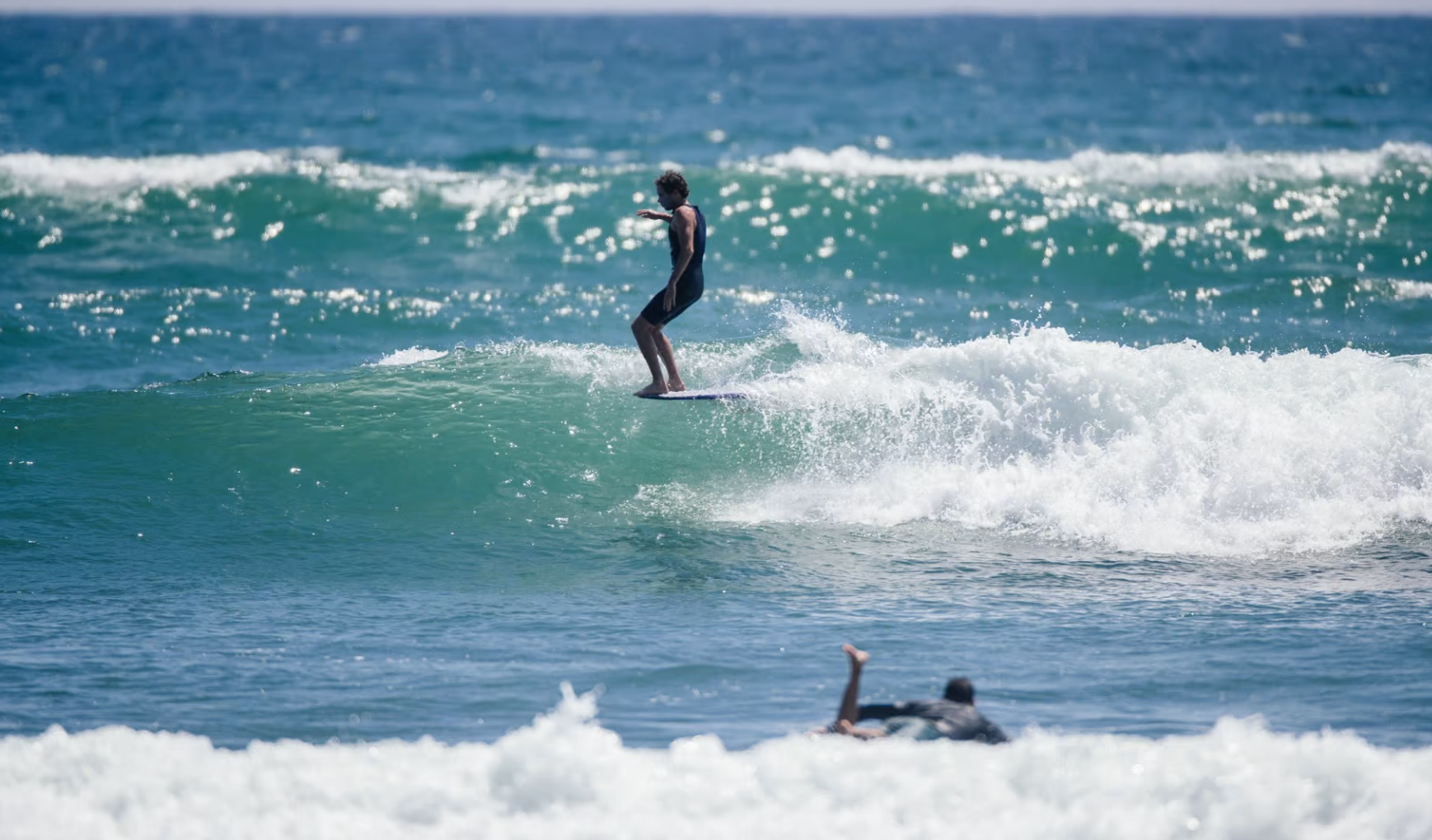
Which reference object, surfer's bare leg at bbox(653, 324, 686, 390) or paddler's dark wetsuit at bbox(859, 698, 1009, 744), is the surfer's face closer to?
surfer's bare leg at bbox(653, 324, 686, 390)

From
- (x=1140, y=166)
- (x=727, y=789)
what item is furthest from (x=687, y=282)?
(x=1140, y=166)

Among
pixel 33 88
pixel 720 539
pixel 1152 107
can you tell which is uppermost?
pixel 33 88

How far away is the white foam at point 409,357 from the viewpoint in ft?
45.4

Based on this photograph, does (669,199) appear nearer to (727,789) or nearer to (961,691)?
(961,691)

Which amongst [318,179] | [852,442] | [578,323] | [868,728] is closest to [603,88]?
[318,179]

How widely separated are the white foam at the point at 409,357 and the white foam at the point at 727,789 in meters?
7.68

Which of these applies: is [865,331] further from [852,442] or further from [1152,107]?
[1152,107]

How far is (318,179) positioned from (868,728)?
723 inches

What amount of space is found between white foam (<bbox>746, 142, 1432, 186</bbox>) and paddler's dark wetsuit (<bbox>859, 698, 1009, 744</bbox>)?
17289 millimetres

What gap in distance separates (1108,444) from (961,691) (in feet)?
15.6

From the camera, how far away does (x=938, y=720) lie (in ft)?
21.1

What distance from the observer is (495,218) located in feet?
69.1

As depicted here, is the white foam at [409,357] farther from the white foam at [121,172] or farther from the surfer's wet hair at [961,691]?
the white foam at [121,172]

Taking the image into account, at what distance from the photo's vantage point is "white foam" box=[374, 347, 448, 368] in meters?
13.9
